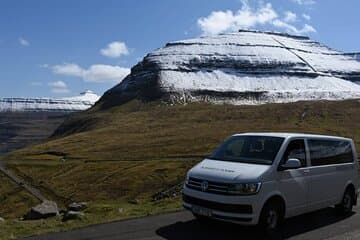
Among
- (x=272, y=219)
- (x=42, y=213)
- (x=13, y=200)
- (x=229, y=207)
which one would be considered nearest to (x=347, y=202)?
(x=272, y=219)

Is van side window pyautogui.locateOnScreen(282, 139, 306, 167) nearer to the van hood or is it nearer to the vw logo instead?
the van hood

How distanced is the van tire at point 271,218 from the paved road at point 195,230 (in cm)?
25

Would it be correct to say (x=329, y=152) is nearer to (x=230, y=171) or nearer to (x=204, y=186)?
(x=230, y=171)

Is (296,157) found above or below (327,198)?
above

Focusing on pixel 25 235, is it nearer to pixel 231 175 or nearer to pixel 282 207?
pixel 231 175

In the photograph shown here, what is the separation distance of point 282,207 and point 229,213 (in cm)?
164

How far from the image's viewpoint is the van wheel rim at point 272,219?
11.6 metres

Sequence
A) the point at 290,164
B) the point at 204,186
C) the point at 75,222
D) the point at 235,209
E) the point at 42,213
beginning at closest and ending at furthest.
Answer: the point at 235,209 < the point at 204,186 < the point at 290,164 < the point at 75,222 < the point at 42,213

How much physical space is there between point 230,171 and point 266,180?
865mm

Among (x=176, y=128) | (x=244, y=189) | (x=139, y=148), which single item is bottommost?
(x=139, y=148)

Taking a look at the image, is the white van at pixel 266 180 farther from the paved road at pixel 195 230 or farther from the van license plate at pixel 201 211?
the paved road at pixel 195 230

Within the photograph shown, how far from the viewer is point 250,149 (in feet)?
41.4

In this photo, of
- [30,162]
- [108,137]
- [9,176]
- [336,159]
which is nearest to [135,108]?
[108,137]

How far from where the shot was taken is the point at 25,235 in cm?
1178
